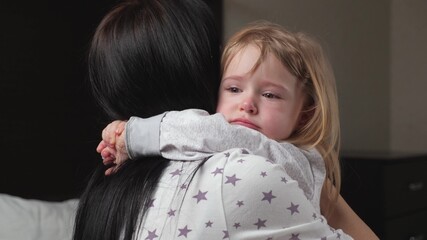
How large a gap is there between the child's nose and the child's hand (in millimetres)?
184

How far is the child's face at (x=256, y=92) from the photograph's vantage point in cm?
78

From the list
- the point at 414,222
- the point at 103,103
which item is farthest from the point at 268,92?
the point at 414,222

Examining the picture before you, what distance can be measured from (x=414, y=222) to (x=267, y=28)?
5.87ft

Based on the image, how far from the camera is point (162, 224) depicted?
1.99 feet

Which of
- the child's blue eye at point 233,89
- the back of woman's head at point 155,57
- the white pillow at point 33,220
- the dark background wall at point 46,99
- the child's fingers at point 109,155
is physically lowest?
the white pillow at point 33,220

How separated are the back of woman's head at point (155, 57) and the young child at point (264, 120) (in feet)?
0.12

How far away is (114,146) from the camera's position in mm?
724

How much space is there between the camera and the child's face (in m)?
0.78

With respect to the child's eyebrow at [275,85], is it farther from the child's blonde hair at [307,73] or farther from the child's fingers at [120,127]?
the child's fingers at [120,127]

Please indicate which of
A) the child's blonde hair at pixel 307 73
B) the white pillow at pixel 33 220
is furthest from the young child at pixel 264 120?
the white pillow at pixel 33 220

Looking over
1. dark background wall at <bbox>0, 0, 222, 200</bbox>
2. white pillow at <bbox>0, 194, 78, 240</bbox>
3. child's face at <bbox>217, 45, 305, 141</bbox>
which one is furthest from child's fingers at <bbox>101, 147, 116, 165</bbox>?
dark background wall at <bbox>0, 0, 222, 200</bbox>

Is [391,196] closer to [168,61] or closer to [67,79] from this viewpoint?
[67,79]

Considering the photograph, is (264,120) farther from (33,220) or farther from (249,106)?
(33,220)

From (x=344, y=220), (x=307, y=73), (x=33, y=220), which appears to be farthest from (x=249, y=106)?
(x=33, y=220)
